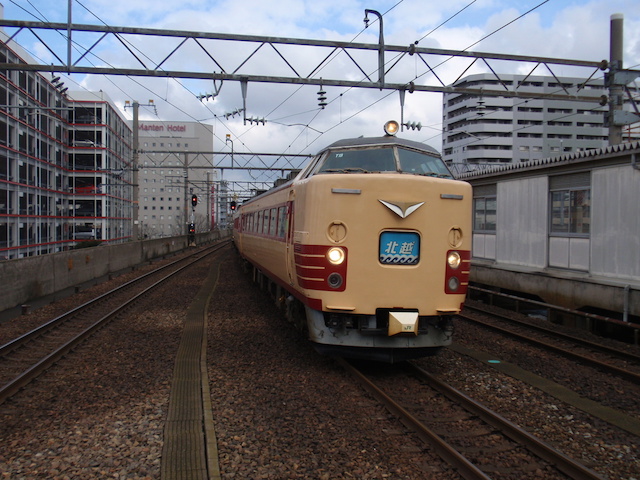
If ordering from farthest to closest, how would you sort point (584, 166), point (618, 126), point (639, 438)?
point (618, 126)
point (584, 166)
point (639, 438)

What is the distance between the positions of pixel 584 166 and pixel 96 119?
4369 centimetres

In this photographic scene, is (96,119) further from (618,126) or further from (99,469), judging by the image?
(99,469)

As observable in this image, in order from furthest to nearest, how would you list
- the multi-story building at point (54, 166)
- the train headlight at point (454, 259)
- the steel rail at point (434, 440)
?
the multi-story building at point (54, 166) < the train headlight at point (454, 259) < the steel rail at point (434, 440)

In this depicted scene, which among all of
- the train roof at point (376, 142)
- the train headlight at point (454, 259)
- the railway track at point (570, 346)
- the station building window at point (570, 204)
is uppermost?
the train roof at point (376, 142)

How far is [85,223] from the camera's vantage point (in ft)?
150

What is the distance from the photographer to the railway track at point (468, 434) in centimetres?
414

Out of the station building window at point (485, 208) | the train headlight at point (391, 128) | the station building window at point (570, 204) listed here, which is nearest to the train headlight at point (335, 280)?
the train headlight at point (391, 128)

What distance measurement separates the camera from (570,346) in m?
8.88

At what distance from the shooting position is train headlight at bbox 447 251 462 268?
6480 mm

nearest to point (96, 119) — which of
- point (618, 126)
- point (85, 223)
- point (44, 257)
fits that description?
point (85, 223)

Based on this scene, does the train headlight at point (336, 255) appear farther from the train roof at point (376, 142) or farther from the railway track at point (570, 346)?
the railway track at point (570, 346)

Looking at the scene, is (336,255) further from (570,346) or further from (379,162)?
(570,346)

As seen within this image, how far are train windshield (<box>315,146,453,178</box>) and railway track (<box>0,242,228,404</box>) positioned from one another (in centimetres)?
462

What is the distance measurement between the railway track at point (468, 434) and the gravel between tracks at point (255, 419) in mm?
161
